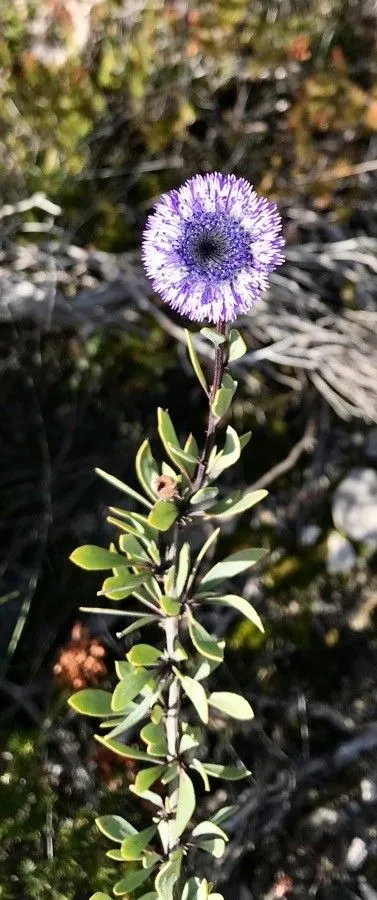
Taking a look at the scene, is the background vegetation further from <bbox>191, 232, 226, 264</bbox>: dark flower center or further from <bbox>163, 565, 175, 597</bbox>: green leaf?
<bbox>191, 232, 226, 264</bbox>: dark flower center

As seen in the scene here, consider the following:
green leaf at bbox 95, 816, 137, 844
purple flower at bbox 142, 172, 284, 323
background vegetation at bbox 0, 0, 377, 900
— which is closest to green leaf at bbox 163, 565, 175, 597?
purple flower at bbox 142, 172, 284, 323

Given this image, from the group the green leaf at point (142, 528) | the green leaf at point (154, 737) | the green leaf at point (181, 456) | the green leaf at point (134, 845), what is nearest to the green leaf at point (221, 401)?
the green leaf at point (181, 456)

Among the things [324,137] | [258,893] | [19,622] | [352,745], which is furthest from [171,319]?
[258,893]

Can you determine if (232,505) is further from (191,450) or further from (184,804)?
(184,804)

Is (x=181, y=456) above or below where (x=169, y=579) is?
above

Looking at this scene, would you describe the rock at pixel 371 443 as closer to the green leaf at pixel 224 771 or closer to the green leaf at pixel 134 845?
the green leaf at pixel 224 771

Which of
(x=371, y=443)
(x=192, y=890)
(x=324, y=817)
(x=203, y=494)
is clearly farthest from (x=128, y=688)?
(x=371, y=443)
